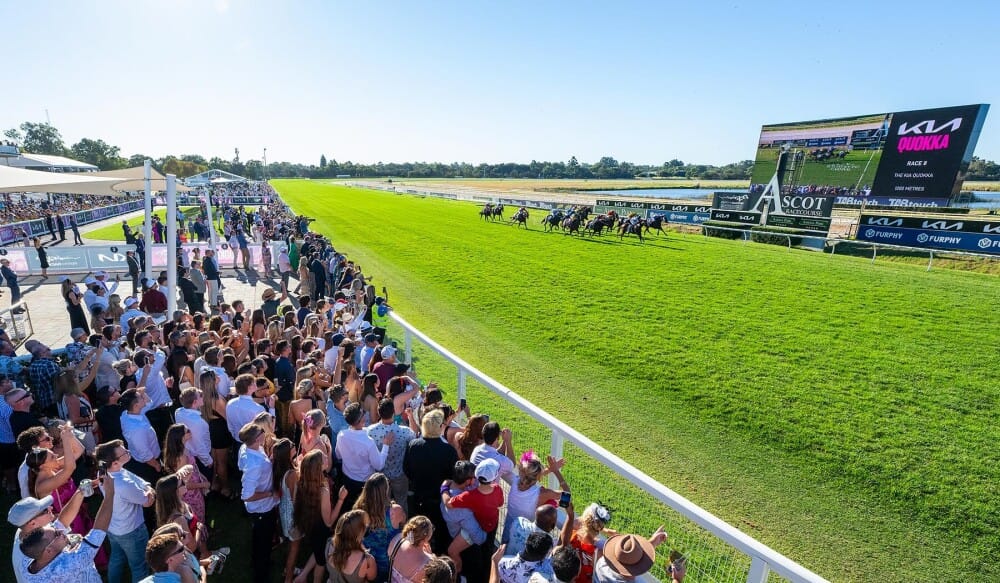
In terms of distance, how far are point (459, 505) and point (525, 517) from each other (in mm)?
473

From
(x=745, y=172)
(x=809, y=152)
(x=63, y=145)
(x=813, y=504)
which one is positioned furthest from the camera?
(x=745, y=172)

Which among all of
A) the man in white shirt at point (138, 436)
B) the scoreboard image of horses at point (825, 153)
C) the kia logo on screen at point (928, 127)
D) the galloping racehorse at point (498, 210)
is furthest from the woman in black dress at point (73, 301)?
the kia logo on screen at point (928, 127)

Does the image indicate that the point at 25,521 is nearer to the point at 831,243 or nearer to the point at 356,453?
the point at 356,453

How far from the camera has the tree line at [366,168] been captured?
3718 inches

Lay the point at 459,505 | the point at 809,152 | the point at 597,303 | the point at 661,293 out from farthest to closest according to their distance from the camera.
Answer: the point at 809,152
the point at 661,293
the point at 597,303
the point at 459,505

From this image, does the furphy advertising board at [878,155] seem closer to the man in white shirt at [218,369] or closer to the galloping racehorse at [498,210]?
the galloping racehorse at [498,210]

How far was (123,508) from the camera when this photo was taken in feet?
9.98

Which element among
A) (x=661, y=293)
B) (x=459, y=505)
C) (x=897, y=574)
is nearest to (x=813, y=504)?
(x=897, y=574)

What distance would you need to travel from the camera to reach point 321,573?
10.7 ft

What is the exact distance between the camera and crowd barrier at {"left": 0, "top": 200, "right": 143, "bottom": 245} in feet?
A: 60.7

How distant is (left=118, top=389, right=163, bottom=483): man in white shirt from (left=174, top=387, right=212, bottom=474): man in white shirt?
0.75 ft

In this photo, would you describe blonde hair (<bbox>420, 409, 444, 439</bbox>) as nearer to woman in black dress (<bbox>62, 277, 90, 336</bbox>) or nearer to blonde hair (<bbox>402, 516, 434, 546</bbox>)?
blonde hair (<bbox>402, 516, 434, 546</bbox>)

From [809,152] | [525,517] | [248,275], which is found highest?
[809,152]

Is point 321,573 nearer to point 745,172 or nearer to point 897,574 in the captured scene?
point 897,574
